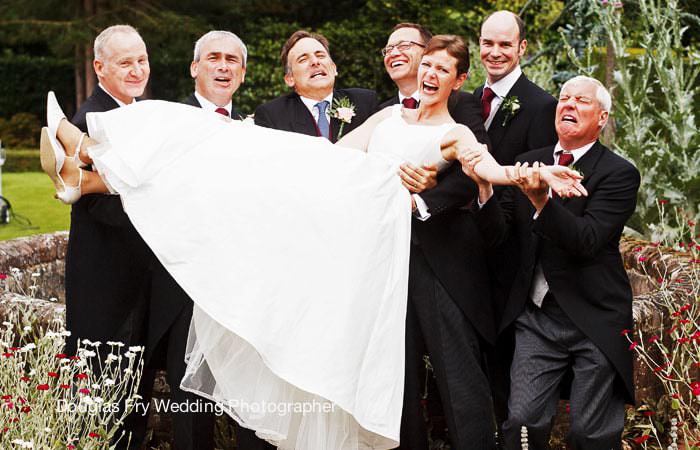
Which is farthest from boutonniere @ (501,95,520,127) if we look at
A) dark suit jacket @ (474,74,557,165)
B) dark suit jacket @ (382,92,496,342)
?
dark suit jacket @ (382,92,496,342)

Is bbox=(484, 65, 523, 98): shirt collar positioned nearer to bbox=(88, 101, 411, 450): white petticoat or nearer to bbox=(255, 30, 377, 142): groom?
bbox=(255, 30, 377, 142): groom

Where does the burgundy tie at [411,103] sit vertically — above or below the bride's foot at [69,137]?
above

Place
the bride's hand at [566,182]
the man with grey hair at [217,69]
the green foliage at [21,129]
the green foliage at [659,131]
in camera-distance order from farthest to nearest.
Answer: the green foliage at [21,129] → the green foliage at [659,131] → the man with grey hair at [217,69] → the bride's hand at [566,182]

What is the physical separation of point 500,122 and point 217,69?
155 centimetres

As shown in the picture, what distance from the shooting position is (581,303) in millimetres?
4160

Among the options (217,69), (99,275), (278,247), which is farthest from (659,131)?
(99,275)

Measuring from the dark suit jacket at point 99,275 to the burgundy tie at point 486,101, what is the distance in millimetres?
1925

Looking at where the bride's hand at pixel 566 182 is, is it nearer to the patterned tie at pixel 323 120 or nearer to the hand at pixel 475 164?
the hand at pixel 475 164

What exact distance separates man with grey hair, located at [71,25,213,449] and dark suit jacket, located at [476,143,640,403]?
160cm

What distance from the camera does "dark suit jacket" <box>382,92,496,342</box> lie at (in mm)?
4281

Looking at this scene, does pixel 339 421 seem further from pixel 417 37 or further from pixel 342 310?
pixel 417 37

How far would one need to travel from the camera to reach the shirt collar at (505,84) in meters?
4.88

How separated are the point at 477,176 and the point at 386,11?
42.7 ft

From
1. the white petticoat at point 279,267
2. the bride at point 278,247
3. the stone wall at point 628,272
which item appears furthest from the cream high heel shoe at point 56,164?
the stone wall at point 628,272
